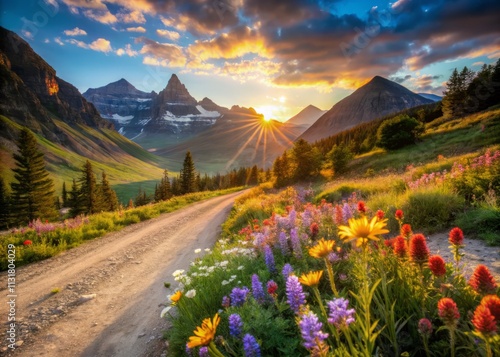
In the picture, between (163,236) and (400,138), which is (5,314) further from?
(400,138)

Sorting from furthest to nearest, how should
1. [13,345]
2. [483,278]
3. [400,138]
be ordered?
[400,138]
[13,345]
[483,278]

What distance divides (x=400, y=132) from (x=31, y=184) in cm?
6116

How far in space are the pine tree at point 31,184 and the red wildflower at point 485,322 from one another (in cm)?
4770

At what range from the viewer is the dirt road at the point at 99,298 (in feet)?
16.4

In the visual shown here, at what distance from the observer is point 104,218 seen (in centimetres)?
1538

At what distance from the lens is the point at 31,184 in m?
38.5

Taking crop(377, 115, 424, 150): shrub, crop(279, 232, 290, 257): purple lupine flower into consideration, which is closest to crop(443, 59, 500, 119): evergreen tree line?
crop(377, 115, 424, 150): shrub

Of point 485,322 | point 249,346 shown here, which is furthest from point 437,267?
point 249,346

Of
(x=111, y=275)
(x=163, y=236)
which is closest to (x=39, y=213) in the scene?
(x=163, y=236)

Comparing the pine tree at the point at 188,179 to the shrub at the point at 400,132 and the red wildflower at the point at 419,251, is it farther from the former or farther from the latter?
the red wildflower at the point at 419,251

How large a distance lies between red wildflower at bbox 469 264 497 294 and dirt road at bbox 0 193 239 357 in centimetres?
498

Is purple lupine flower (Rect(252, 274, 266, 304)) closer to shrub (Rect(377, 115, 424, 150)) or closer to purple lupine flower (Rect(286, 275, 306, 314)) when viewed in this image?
purple lupine flower (Rect(286, 275, 306, 314))

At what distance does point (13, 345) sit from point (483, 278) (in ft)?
25.4

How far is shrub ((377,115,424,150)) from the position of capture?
4234 cm
